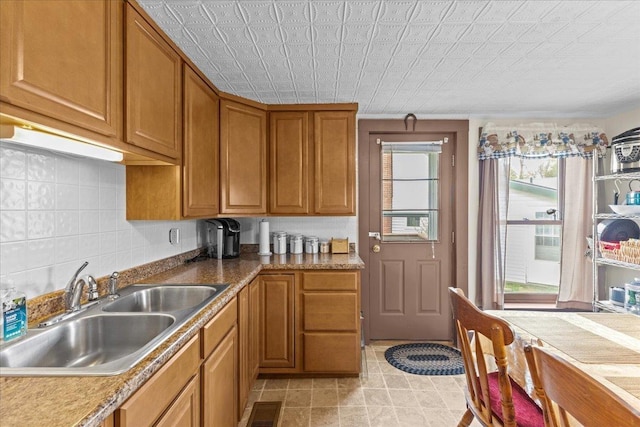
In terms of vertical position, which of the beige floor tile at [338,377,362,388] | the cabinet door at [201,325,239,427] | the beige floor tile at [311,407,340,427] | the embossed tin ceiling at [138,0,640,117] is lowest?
the beige floor tile at [311,407,340,427]

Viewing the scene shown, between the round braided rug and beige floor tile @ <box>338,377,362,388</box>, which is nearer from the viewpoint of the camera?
beige floor tile @ <box>338,377,362,388</box>

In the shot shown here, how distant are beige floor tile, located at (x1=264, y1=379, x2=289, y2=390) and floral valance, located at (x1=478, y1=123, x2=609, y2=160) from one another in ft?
8.86

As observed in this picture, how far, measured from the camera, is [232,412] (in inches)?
74.8

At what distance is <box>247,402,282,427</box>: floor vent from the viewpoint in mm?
2109

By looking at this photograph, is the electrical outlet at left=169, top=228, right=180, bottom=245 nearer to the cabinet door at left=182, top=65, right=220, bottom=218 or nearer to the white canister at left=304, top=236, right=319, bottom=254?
the cabinet door at left=182, top=65, right=220, bottom=218

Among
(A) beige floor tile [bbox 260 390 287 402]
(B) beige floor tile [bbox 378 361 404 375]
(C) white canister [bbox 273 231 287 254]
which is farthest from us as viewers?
(C) white canister [bbox 273 231 287 254]

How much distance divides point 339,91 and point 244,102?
0.77 metres

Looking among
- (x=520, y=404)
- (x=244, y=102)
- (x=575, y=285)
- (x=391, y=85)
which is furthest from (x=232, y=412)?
(x=575, y=285)

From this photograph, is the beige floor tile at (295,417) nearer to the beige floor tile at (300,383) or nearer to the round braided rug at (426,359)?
the beige floor tile at (300,383)

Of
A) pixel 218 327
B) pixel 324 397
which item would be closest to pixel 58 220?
pixel 218 327

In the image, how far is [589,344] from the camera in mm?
1373

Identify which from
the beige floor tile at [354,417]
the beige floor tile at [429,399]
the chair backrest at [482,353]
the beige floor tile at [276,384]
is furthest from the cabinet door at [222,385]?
the beige floor tile at [429,399]

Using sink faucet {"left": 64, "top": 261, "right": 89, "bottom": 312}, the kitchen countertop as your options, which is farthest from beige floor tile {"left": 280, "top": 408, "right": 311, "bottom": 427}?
sink faucet {"left": 64, "top": 261, "right": 89, "bottom": 312}

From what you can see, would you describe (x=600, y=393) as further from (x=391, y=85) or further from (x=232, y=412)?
(x=391, y=85)
